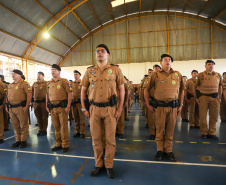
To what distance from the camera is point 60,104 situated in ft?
10.5

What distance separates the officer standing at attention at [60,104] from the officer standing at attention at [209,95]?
136 inches

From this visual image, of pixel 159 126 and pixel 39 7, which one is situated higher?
pixel 39 7

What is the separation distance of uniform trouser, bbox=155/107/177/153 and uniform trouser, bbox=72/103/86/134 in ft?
7.50

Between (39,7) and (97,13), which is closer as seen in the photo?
(39,7)

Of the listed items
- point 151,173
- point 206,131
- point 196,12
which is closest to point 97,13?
point 196,12

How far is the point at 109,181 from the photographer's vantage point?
214 centimetres

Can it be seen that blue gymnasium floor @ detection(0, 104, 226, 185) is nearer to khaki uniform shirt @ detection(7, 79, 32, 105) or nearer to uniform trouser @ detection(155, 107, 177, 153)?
uniform trouser @ detection(155, 107, 177, 153)

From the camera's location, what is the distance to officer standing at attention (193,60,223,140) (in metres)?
3.68

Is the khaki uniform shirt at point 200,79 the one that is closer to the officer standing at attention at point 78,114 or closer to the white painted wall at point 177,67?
the officer standing at attention at point 78,114

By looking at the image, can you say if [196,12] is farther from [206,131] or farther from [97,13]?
[206,131]

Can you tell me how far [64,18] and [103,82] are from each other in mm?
13272

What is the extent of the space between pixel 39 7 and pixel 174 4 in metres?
13.0

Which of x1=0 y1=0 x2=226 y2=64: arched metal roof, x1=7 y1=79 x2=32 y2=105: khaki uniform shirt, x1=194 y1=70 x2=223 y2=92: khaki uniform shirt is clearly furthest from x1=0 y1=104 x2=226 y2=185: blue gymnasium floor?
x1=0 y1=0 x2=226 y2=64: arched metal roof

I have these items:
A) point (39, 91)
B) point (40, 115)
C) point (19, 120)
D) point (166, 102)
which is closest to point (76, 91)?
point (39, 91)
